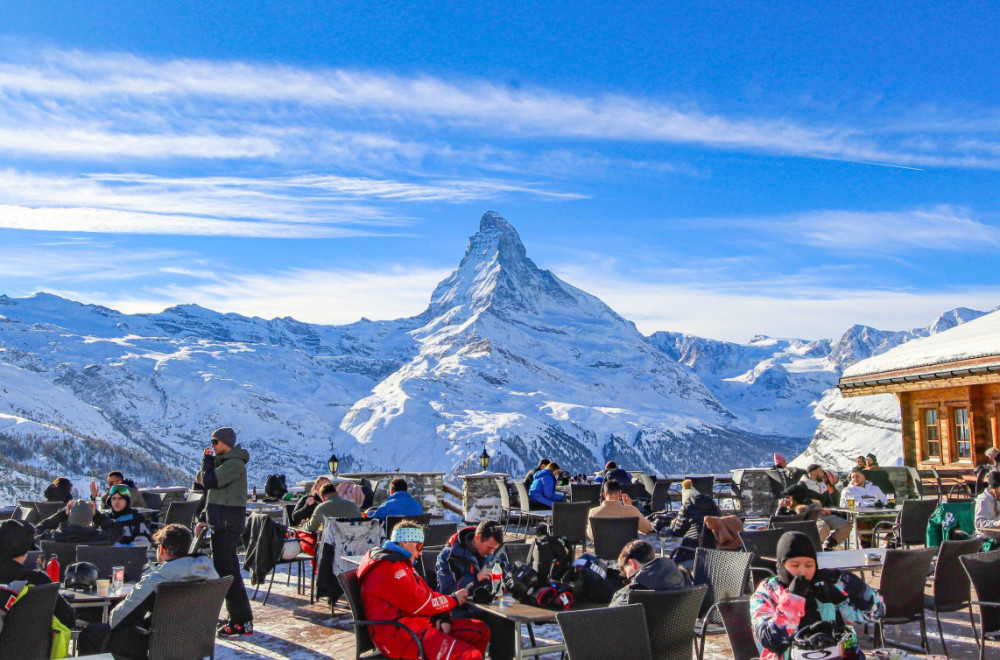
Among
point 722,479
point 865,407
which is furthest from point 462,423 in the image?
point 722,479

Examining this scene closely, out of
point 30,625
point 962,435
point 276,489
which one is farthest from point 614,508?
point 962,435

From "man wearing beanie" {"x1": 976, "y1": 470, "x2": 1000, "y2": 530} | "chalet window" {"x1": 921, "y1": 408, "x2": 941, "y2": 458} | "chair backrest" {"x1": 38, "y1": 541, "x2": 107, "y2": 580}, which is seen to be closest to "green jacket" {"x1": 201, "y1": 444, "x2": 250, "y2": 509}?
"chair backrest" {"x1": 38, "y1": 541, "x2": 107, "y2": 580}

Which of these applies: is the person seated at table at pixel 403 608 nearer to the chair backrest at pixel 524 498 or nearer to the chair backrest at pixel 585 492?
the chair backrest at pixel 585 492

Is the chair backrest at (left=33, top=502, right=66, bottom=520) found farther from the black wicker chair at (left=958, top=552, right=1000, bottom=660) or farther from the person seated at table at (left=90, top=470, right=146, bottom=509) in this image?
the black wicker chair at (left=958, top=552, right=1000, bottom=660)

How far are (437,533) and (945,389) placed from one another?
1205cm

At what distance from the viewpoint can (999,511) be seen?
7508 mm

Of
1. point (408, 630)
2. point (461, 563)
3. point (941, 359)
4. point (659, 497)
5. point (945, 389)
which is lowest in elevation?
point (408, 630)

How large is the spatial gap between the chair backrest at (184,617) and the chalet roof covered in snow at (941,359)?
39.9ft

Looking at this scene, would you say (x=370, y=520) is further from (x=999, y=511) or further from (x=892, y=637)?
(x=999, y=511)

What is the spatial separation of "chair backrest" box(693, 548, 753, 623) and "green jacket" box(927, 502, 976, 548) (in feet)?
7.74

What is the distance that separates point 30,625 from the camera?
422 cm

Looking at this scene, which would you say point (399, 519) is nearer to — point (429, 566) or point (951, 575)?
point (429, 566)

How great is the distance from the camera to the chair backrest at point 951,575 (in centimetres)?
529

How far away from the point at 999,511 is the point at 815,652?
196 inches
